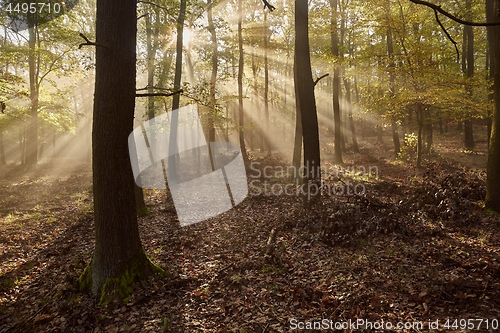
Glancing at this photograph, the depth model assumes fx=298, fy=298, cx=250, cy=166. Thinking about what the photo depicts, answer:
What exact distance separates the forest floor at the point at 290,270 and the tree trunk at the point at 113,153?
43 cm

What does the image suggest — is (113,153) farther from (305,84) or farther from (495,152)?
(495,152)

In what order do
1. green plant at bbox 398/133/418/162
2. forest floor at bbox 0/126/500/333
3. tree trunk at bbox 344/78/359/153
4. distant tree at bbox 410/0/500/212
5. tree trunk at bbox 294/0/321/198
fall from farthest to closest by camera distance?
tree trunk at bbox 344/78/359/153, green plant at bbox 398/133/418/162, tree trunk at bbox 294/0/321/198, distant tree at bbox 410/0/500/212, forest floor at bbox 0/126/500/333

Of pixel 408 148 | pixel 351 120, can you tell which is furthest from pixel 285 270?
pixel 351 120

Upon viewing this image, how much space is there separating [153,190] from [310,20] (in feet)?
40.9

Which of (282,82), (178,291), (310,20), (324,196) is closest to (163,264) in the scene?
(178,291)

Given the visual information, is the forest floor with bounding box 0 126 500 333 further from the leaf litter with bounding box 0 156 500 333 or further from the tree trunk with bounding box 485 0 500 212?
the tree trunk with bounding box 485 0 500 212

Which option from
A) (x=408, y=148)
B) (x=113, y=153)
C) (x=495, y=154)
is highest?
(x=113, y=153)

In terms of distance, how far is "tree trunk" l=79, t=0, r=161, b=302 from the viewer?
5379mm

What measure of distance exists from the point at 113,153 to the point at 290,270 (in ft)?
13.8

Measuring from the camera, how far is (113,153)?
5.47m

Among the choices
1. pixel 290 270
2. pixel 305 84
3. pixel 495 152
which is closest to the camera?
pixel 290 270

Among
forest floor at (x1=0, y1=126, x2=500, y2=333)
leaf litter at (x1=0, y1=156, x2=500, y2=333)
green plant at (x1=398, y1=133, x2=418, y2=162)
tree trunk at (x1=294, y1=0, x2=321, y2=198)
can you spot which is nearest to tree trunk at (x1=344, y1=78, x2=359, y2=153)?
green plant at (x1=398, y1=133, x2=418, y2=162)

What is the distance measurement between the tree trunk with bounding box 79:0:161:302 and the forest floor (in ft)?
1.40

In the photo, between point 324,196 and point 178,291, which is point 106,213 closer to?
point 178,291
